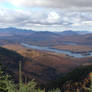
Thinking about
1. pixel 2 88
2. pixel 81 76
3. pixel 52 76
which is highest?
pixel 2 88

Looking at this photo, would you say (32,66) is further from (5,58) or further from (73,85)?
(73,85)

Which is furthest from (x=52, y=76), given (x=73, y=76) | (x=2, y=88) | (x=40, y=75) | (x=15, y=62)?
(x=2, y=88)

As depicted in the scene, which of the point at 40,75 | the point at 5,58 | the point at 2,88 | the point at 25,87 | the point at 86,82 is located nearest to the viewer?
the point at 25,87

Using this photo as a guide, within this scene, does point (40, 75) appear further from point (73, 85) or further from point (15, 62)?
point (73, 85)

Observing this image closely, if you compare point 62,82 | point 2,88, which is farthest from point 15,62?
point 2,88

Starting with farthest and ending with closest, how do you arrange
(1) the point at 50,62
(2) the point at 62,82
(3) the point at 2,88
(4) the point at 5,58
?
(1) the point at 50,62 < (4) the point at 5,58 < (2) the point at 62,82 < (3) the point at 2,88

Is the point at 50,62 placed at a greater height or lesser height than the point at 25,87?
lesser

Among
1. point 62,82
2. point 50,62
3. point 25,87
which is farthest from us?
point 50,62

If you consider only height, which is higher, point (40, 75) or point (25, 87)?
point (25, 87)

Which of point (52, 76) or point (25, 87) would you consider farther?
point (52, 76)
